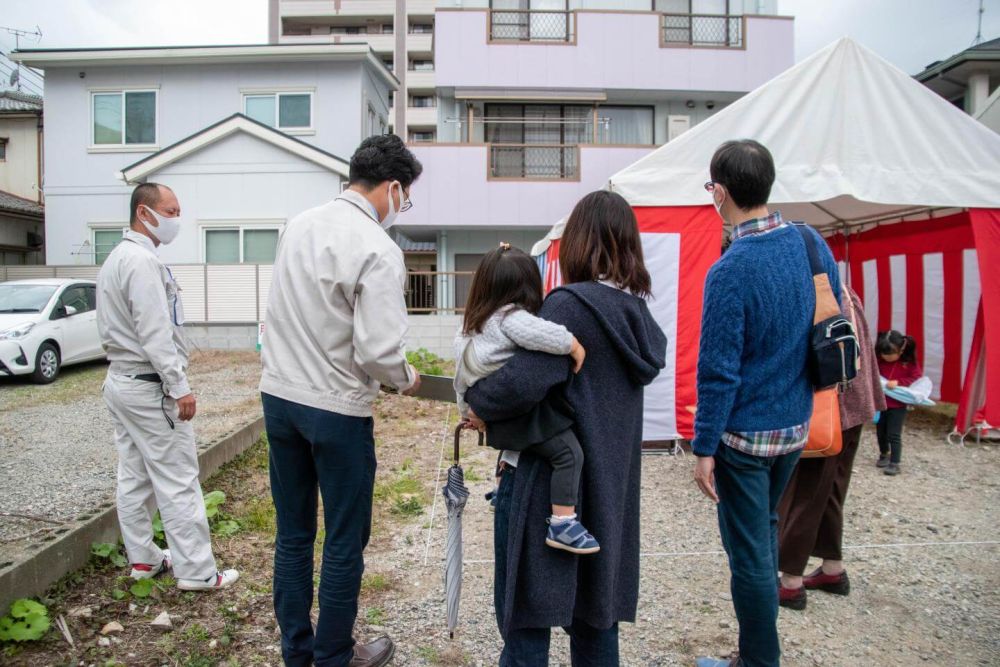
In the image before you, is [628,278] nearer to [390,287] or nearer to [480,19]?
A: [390,287]

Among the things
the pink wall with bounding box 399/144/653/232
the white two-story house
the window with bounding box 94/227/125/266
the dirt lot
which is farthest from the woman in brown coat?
the window with bounding box 94/227/125/266

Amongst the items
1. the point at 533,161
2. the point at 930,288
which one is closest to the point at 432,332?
the point at 533,161

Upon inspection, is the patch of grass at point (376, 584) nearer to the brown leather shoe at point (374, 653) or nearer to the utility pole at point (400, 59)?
the brown leather shoe at point (374, 653)

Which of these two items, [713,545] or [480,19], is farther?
[480,19]

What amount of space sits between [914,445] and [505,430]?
559 centimetres

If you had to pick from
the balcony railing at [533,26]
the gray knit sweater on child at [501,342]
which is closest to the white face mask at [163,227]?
the gray knit sweater on child at [501,342]

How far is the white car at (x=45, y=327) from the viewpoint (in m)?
8.15

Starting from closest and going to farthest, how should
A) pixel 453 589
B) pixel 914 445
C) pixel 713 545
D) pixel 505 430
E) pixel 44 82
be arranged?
pixel 505 430
pixel 453 589
pixel 713 545
pixel 914 445
pixel 44 82

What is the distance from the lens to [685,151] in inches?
211

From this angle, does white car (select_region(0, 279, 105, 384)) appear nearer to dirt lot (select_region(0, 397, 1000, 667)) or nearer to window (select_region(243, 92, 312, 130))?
dirt lot (select_region(0, 397, 1000, 667))

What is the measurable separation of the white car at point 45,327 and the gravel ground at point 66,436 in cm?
29

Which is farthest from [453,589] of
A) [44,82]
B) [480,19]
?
[44,82]

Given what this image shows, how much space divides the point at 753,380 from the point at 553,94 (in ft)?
44.3

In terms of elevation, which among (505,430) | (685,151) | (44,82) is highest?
(44,82)
